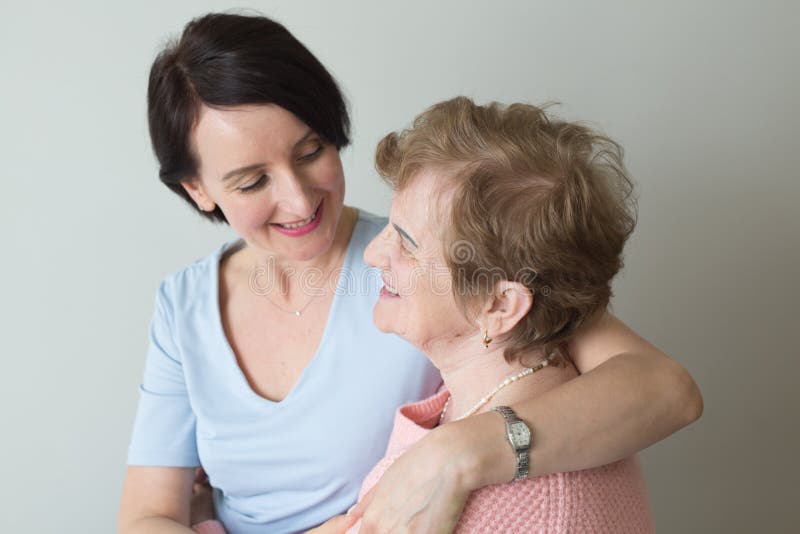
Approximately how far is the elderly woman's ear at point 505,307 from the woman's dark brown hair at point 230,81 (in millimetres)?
504

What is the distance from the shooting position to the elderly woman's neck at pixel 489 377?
1.25 m

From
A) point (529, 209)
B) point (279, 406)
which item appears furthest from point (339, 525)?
point (529, 209)

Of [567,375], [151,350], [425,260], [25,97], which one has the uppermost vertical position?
[25,97]

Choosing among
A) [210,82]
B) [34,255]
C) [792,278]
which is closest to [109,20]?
[34,255]

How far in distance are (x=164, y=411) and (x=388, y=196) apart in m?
0.88

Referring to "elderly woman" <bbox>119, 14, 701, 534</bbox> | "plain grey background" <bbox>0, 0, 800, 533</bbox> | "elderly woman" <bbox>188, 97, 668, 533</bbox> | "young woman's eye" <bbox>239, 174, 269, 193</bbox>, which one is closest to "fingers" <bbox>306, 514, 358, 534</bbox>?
"elderly woman" <bbox>188, 97, 668, 533</bbox>

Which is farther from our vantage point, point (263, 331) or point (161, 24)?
point (161, 24)

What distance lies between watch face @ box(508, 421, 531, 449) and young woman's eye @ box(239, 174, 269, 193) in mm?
696

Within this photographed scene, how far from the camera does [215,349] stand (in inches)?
65.7

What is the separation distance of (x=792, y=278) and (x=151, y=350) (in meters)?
1.72

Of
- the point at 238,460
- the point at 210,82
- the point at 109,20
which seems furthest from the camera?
the point at 109,20

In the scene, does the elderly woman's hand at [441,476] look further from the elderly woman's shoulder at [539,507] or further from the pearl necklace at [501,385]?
the pearl necklace at [501,385]

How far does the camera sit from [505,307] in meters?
1.21

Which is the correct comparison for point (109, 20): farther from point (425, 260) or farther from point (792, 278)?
point (792, 278)
